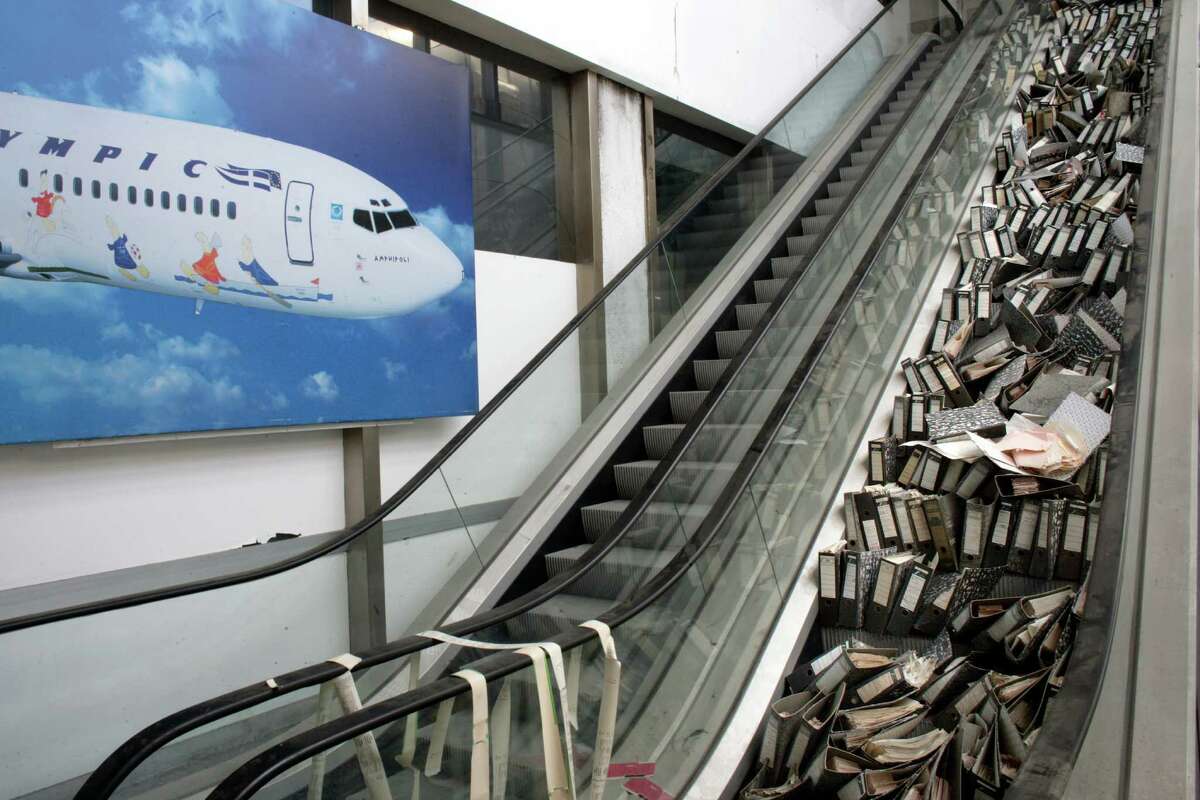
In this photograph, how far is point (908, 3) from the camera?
33.7 feet

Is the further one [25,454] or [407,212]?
[407,212]

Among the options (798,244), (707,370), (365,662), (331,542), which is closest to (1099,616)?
(365,662)

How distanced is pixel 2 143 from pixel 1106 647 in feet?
10.6

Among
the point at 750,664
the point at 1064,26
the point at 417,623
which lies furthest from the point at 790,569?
the point at 1064,26

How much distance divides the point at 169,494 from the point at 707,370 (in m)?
2.85

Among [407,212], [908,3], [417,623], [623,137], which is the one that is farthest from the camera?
[908,3]

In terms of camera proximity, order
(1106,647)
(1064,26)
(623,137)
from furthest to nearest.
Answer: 1. (1064,26)
2. (623,137)
3. (1106,647)

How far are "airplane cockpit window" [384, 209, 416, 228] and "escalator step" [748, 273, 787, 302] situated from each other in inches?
98.1

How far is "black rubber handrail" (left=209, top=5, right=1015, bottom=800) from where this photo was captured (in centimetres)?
133

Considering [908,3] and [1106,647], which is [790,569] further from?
[908,3]

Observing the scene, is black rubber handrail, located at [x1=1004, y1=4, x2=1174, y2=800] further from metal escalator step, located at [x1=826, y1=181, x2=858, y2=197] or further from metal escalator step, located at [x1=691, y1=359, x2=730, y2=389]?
metal escalator step, located at [x1=826, y1=181, x2=858, y2=197]

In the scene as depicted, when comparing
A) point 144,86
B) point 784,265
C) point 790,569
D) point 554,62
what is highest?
point 554,62

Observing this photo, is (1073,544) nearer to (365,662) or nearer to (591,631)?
(591,631)

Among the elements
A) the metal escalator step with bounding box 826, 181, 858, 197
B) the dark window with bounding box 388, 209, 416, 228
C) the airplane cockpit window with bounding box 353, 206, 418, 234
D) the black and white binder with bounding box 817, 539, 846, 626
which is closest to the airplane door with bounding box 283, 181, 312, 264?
the airplane cockpit window with bounding box 353, 206, 418, 234
